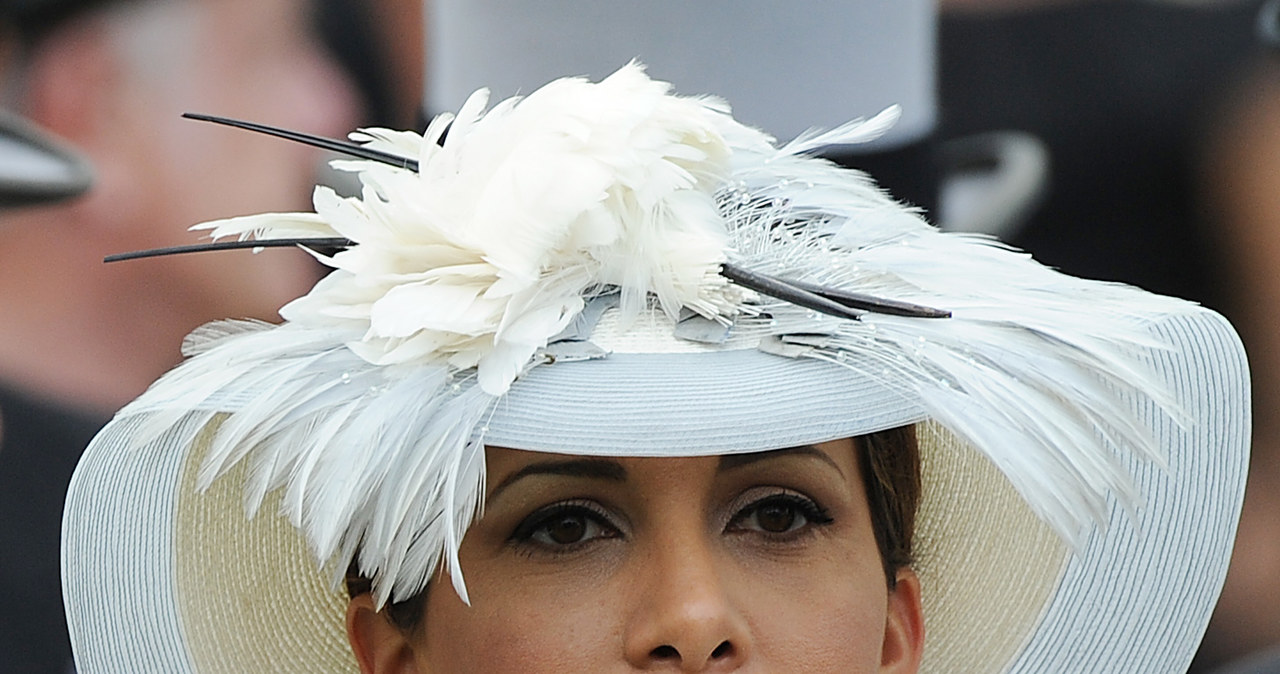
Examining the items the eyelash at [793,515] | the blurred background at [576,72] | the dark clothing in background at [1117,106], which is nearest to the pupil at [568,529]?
the eyelash at [793,515]

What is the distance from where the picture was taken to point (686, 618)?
3.24 ft

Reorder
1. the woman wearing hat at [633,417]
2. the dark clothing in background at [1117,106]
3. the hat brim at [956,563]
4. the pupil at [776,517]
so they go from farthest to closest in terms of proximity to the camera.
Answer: the dark clothing in background at [1117,106] < the hat brim at [956,563] < the pupil at [776,517] < the woman wearing hat at [633,417]

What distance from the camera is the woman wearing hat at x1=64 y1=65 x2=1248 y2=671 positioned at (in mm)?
990

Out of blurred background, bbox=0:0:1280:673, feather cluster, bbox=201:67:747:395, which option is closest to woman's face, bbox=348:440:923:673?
feather cluster, bbox=201:67:747:395

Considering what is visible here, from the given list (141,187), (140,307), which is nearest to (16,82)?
(141,187)

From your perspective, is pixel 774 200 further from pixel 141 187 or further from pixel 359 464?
pixel 141 187

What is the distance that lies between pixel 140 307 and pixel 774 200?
111 cm

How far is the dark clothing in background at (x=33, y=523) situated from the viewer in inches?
74.3

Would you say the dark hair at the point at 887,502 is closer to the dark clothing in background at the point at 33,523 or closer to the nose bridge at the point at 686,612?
the nose bridge at the point at 686,612

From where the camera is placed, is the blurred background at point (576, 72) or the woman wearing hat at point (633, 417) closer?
the woman wearing hat at point (633, 417)

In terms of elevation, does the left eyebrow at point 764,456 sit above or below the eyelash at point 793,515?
above

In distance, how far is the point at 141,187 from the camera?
1.95 m

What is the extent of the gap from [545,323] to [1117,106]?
1.45 metres

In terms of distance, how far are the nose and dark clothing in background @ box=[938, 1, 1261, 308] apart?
4.16 ft
